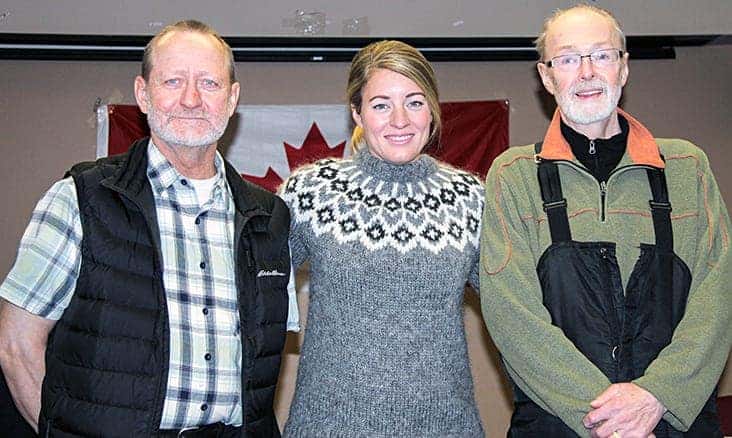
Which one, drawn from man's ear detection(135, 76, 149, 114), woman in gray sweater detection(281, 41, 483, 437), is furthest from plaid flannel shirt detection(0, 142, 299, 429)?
woman in gray sweater detection(281, 41, 483, 437)

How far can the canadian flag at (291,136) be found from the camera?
485 centimetres

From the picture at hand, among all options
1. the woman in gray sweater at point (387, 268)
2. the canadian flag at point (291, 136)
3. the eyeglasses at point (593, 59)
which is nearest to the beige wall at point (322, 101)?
the canadian flag at point (291, 136)

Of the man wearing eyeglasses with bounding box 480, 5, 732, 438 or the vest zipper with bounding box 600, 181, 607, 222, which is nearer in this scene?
the man wearing eyeglasses with bounding box 480, 5, 732, 438

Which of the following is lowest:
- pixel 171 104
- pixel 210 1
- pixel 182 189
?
pixel 182 189

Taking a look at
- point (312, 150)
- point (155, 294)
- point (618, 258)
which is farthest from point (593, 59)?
point (312, 150)

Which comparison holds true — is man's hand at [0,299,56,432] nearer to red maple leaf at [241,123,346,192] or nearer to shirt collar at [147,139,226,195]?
shirt collar at [147,139,226,195]

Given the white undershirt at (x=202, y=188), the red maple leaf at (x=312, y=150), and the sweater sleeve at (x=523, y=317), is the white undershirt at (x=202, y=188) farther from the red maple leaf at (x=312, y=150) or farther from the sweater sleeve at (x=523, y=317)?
the red maple leaf at (x=312, y=150)

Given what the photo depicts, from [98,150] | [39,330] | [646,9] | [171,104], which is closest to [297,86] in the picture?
[98,150]

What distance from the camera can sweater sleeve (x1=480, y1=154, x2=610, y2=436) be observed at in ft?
6.71

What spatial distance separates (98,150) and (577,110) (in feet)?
10.9

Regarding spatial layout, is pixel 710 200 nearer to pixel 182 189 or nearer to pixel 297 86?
pixel 182 189

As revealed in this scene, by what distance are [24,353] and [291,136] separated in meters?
2.99

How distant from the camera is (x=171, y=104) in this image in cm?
227

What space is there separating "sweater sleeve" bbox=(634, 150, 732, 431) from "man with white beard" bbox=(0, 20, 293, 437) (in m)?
1.00
